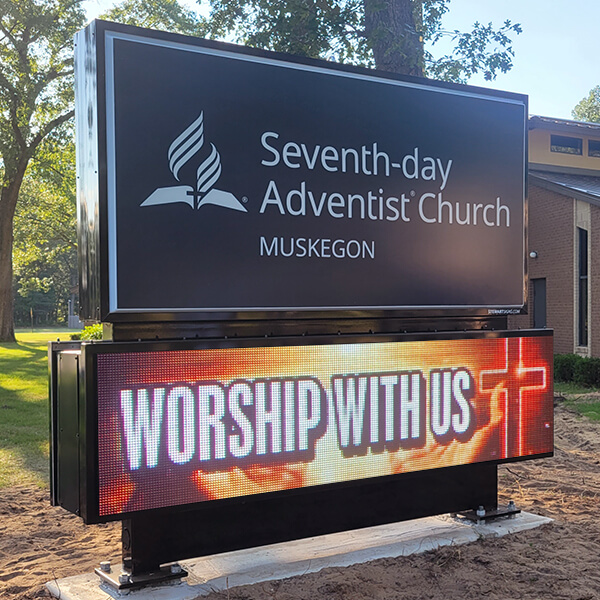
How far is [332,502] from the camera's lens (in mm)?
4984

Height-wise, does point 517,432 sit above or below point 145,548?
above

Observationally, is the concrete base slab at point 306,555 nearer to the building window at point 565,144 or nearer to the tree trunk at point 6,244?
the building window at point 565,144

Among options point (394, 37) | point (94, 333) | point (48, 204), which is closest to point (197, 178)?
point (394, 37)

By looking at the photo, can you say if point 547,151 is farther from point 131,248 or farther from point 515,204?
point 131,248

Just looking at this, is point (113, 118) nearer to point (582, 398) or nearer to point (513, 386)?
point (513, 386)

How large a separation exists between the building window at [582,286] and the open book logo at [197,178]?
634 inches

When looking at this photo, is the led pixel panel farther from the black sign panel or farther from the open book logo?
the open book logo

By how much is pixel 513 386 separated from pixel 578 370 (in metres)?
12.1

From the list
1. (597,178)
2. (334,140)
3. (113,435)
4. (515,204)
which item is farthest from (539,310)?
(113,435)

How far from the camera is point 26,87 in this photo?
28.2m

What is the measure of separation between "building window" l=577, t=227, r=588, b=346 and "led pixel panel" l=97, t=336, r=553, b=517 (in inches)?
550

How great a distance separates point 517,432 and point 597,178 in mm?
20282

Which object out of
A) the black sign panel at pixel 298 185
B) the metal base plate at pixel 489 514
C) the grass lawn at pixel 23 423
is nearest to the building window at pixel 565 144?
the grass lawn at pixel 23 423

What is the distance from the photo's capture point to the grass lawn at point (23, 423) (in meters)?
8.16
